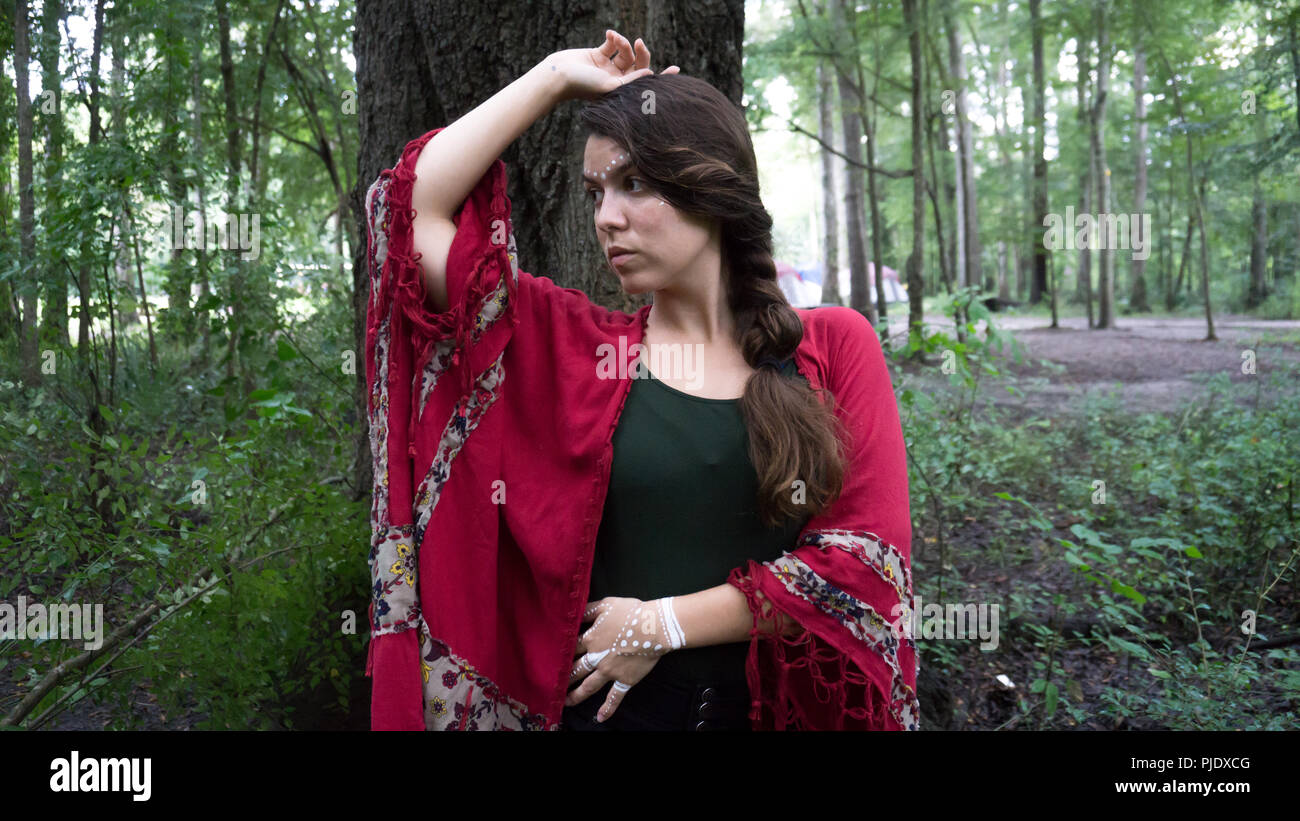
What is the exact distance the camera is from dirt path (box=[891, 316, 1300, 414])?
8.40 meters

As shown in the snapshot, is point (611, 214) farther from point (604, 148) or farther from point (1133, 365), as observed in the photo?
point (1133, 365)

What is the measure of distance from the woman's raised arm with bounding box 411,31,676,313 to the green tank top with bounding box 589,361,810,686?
1.73ft

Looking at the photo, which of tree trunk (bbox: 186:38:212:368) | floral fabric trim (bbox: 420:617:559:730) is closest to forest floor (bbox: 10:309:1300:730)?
floral fabric trim (bbox: 420:617:559:730)

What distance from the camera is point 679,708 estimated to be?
1784 millimetres

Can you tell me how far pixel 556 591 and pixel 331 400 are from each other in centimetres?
216

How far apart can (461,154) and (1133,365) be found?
37.7 ft

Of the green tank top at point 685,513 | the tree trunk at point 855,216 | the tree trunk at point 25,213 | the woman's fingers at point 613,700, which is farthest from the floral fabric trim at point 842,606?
the tree trunk at point 855,216

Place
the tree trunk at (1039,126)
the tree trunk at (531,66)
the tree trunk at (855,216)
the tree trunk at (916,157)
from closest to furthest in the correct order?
the tree trunk at (531,66)
the tree trunk at (916,157)
the tree trunk at (1039,126)
the tree trunk at (855,216)

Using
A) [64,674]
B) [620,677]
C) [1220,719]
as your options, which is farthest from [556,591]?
[1220,719]

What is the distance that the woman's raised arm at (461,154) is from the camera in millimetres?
1751

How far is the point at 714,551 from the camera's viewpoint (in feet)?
5.85

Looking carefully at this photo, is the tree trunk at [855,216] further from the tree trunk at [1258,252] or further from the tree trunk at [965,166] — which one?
the tree trunk at [1258,252]

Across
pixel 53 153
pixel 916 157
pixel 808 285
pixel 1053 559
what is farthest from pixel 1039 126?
pixel 53 153

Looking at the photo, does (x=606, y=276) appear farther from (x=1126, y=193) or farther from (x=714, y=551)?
(x=1126, y=193)
